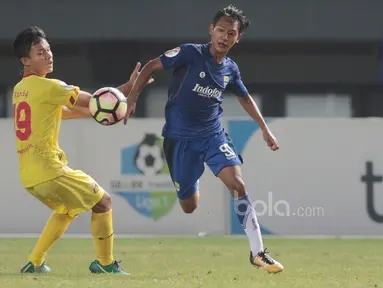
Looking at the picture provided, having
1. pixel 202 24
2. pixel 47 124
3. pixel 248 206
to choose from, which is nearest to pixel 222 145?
pixel 248 206

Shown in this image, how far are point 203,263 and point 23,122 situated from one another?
112 inches

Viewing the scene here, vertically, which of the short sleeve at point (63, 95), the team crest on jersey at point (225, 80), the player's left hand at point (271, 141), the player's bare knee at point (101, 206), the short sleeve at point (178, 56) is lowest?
the player's bare knee at point (101, 206)

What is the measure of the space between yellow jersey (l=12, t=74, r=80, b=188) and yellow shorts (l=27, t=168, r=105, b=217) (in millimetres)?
56

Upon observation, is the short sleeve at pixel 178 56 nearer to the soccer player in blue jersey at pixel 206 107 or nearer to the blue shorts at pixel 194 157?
the soccer player in blue jersey at pixel 206 107

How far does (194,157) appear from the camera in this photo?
32.7ft

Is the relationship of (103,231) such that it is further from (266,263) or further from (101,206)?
(266,263)

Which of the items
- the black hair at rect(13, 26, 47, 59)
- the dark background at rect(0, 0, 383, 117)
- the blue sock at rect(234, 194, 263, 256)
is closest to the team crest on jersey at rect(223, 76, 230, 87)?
the blue sock at rect(234, 194, 263, 256)

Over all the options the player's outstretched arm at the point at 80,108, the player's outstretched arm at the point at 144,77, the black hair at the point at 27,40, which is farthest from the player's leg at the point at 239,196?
the black hair at the point at 27,40

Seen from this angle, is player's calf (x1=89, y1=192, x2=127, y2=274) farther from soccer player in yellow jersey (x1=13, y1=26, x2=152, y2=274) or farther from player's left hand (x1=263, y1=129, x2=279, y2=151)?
player's left hand (x1=263, y1=129, x2=279, y2=151)

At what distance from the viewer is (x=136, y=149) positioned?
14883mm

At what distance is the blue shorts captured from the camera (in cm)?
949

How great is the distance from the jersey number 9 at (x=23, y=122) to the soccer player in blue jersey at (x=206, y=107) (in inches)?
35.4

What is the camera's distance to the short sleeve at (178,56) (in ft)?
31.1

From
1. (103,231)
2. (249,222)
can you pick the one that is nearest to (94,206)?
(103,231)
